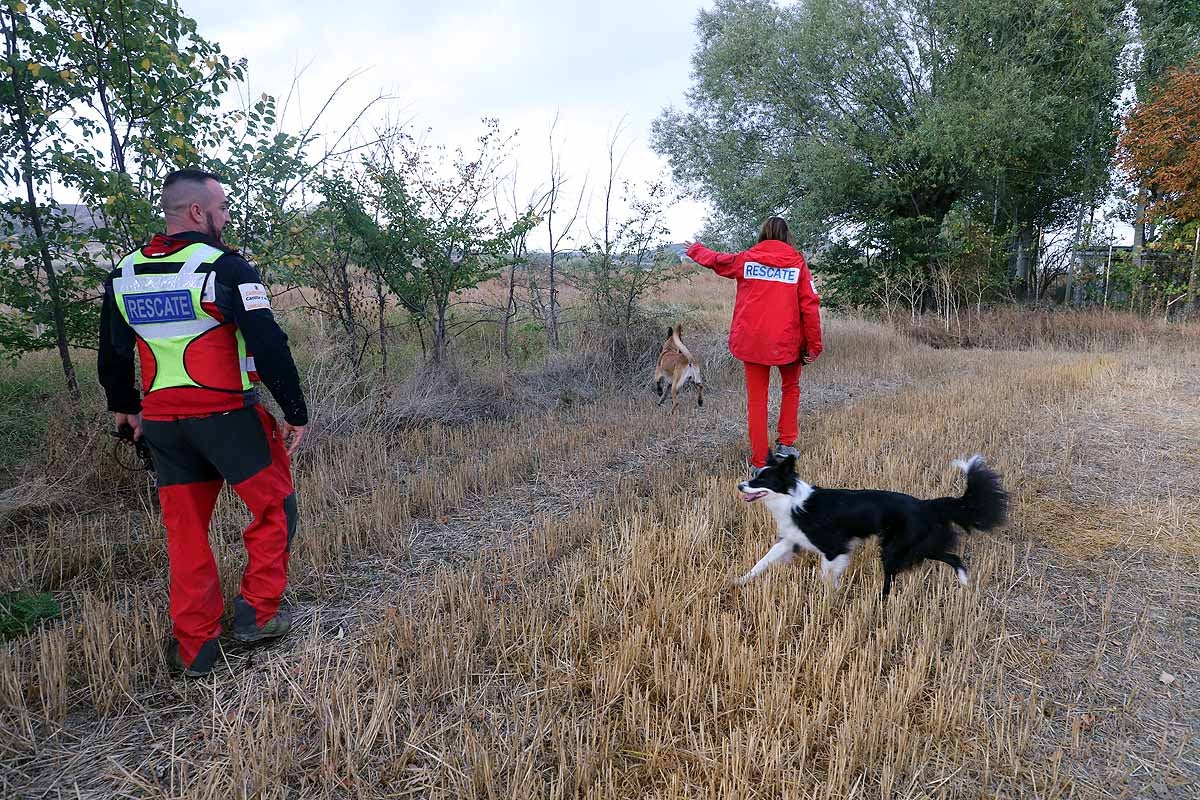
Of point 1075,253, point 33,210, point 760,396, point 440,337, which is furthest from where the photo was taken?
point 1075,253

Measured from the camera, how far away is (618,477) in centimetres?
536

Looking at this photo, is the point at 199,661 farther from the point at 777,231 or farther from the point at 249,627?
the point at 777,231

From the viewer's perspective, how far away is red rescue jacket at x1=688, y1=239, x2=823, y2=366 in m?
4.72

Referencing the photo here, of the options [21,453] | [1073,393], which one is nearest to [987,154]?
[1073,393]

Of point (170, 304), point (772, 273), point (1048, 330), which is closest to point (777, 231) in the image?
point (772, 273)

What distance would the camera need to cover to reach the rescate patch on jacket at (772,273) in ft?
15.4

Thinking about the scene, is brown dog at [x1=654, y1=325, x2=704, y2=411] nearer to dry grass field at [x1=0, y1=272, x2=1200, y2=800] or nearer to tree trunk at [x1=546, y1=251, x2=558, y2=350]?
tree trunk at [x1=546, y1=251, x2=558, y2=350]

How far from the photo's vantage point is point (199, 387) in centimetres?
249

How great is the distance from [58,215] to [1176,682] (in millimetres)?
7578

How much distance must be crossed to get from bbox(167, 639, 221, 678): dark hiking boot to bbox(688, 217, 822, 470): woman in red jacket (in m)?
3.88

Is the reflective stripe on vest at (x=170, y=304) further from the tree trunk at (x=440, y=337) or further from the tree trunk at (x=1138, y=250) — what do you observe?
the tree trunk at (x=1138, y=250)

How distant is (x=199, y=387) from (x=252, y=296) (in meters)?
0.44

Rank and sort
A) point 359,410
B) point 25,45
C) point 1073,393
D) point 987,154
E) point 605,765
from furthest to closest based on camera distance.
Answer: point 987,154 → point 1073,393 → point 359,410 → point 25,45 → point 605,765

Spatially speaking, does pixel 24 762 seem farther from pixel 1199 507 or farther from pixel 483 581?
pixel 1199 507
